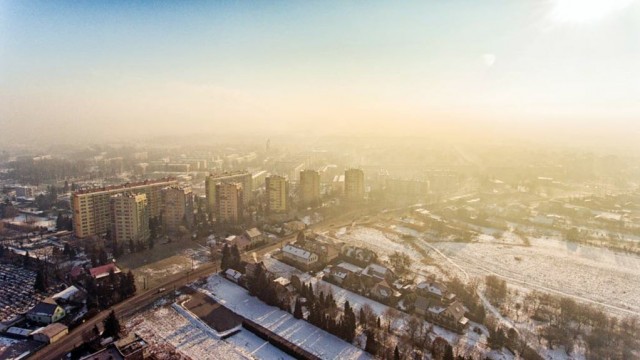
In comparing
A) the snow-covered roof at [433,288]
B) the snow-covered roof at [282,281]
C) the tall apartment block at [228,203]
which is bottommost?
the snow-covered roof at [282,281]

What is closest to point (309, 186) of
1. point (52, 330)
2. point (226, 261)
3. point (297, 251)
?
point (297, 251)

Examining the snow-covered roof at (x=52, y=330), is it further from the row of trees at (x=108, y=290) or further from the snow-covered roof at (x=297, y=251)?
the snow-covered roof at (x=297, y=251)

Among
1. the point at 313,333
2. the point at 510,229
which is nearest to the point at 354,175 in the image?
the point at 510,229

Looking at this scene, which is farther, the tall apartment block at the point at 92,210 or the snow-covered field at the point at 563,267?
the tall apartment block at the point at 92,210

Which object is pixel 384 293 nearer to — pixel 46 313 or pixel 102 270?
pixel 46 313

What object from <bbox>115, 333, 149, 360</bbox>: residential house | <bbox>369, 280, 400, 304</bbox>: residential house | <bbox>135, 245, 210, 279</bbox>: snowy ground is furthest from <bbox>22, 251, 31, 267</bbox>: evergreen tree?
<bbox>369, 280, 400, 304</bbox>: residential house

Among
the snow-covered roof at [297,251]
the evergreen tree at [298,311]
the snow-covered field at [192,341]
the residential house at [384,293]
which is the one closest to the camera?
the snow-covered field at [192,341]

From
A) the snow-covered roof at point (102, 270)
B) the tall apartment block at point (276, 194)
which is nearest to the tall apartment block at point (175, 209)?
the tall apartment block at point (276, 194)
